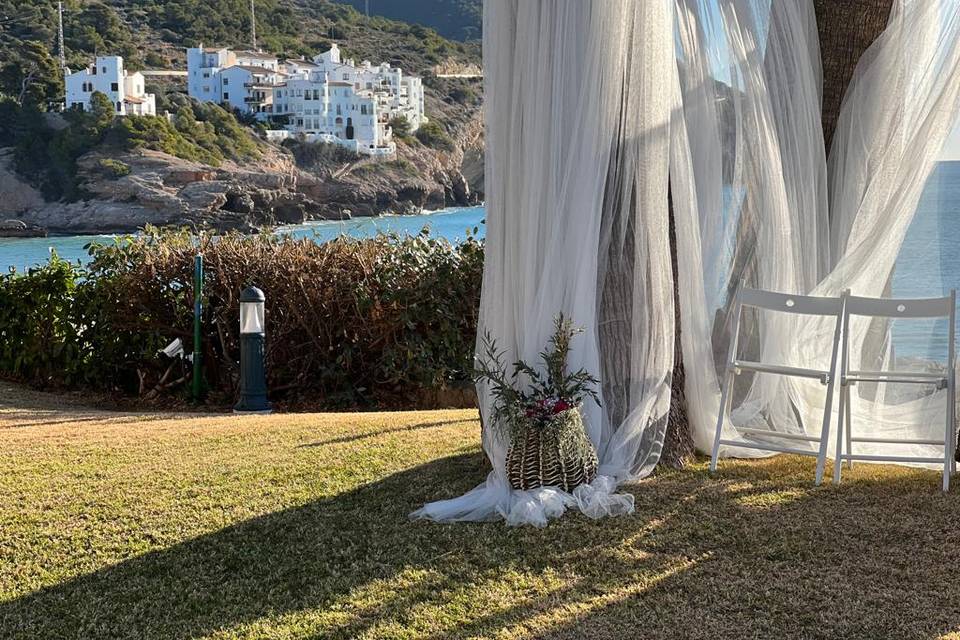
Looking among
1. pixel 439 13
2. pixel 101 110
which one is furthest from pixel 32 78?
pixel 439 13

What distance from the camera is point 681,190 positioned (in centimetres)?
414

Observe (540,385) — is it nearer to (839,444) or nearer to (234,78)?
(839,444)

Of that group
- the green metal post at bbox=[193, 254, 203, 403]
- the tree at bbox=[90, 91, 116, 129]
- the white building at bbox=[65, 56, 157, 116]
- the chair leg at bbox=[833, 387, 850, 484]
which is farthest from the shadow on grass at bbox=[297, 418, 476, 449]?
the white building at bbox=[65, 56, 157, 116]

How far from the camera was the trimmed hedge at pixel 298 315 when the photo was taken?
7.07 metres

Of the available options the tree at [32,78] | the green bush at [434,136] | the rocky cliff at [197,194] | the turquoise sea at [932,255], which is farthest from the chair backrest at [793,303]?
the green bush at [434,136]

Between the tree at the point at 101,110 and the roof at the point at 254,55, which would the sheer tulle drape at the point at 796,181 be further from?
the roof at the point at 254,55

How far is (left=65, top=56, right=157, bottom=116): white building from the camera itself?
149 feet

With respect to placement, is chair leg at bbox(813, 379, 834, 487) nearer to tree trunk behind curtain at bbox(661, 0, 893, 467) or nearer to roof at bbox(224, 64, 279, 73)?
tree trunk behind curtain at bbox(661, 0, 893, 467)

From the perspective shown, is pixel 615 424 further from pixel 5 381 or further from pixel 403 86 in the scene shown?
pixel 403 86

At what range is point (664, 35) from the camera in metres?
3.96

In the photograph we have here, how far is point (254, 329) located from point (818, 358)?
11.6ft

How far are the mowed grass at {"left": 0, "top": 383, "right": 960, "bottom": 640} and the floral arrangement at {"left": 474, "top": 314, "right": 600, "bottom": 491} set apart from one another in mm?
202

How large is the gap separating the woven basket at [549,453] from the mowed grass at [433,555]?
184mm

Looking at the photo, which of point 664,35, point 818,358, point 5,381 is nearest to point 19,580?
point 664,35
